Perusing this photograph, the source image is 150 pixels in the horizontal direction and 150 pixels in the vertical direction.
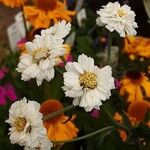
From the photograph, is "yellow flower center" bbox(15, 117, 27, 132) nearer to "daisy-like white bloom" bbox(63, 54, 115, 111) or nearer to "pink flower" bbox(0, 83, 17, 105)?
"daisy-like white bloom" bbox(63, 54, 115, 111)

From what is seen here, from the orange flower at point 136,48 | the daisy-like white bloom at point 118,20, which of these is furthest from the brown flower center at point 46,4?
the daisy-like white bloom at point 118,20

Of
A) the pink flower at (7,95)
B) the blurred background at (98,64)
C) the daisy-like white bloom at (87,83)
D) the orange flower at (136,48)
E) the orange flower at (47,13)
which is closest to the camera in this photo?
the daisy-like white bloom at (87,83)

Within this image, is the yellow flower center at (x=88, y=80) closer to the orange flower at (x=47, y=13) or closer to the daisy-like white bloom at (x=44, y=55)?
the daisy-like white bloom at (x=44, y=55)

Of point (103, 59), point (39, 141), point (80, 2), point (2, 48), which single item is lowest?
point (2, 48)

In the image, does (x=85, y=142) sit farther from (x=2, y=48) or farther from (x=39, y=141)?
(x=2, y=48)

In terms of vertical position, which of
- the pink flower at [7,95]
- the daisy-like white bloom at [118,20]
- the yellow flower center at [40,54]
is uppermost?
the yellow flower center at [40,54]

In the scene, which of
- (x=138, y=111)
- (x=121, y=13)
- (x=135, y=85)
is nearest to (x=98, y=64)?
(x=135, y=85)

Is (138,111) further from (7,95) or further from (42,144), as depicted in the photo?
(42,144)

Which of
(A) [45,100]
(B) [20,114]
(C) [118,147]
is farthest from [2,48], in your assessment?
(B) [20,114]
